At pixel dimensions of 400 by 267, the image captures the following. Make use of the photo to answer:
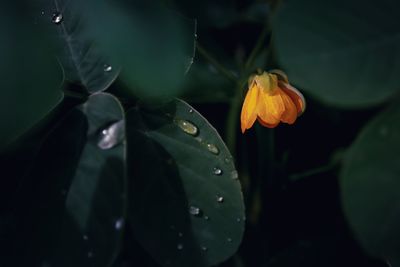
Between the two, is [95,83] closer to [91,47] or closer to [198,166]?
[91,47]

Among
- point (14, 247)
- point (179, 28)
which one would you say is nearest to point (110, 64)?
point (179, 28)

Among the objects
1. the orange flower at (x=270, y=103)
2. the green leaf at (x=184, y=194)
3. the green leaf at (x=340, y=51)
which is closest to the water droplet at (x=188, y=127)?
the green leaf at (x=184, y=194)

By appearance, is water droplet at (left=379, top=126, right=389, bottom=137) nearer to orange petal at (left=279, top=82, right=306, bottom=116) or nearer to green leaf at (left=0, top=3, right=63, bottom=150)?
orange petal at (left=279, top=82, right=306, bottom=116)

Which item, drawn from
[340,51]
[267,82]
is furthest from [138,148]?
[340,51]

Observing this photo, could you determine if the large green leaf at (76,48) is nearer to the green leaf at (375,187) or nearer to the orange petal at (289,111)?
the orange petal at (289,111)

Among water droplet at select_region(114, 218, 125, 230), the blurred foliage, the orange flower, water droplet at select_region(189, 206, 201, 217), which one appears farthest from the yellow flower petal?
water droplet at select_region(114, 218, 125, 230)

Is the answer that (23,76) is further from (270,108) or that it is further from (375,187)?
(375,187)
